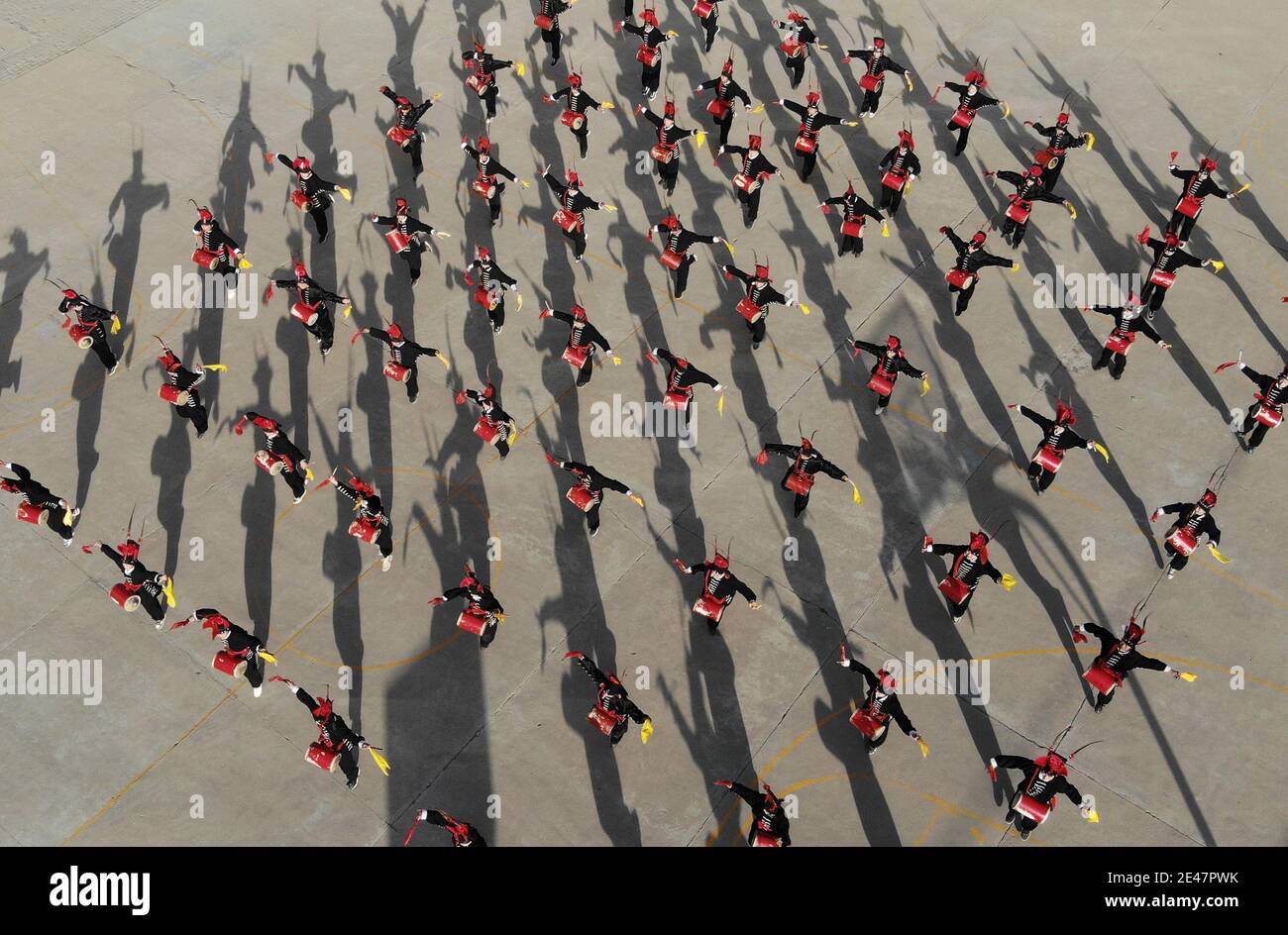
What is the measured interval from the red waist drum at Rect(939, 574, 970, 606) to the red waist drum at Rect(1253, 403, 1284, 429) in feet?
26.3

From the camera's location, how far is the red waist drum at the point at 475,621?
63.4 ft

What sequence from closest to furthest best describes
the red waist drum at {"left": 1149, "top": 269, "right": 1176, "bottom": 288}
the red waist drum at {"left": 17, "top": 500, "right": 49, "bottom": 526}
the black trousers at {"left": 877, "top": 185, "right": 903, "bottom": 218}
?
the red waist drum at {"left": 17, "top": 500, "right": 49, "bottom": 526} < the red waist drum at {"left": 1149, "top": 269, "right": 1176, "bottom": 288} < the black trousers at {"left": 877, "top": 185, "right": 903, "bottom": 218}

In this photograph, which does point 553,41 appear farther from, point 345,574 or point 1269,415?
point 1269,415

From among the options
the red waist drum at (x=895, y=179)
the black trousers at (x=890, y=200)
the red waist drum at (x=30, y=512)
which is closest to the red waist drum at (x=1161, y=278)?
the red waist drum at (x=895, y=179)

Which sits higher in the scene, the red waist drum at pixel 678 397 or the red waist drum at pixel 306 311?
the red waist drum at pixel 306 311

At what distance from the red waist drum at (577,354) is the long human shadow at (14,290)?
13.1 m

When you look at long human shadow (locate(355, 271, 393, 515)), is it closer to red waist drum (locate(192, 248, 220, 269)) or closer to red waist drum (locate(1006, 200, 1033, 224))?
red waist drum (locate(192, 248, 220, 269))

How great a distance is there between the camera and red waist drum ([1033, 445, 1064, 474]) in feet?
70.2

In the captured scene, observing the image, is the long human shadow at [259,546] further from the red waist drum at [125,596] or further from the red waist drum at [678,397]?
the red waist drum at [678,397]

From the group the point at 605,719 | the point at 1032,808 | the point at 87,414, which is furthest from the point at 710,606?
the point at 87,414

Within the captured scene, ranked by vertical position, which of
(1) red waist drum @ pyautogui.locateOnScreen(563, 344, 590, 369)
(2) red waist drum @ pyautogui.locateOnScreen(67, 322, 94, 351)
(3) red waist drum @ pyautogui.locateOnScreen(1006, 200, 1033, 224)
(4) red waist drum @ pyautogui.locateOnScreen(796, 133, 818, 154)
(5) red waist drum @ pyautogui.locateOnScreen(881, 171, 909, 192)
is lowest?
(1) red waist drum @ pyautogui.locateOnScreen(563, 344, 590, 369)

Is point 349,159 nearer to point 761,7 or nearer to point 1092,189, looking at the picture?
point 761,7

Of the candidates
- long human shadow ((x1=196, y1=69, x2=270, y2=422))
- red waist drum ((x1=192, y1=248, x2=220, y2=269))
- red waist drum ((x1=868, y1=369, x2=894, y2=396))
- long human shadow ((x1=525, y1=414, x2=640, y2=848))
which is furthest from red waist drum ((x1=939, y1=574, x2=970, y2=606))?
red waist drum ((x1=192, y1=248, x2=220, y2=269))
